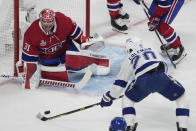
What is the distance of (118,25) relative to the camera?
5344 millimetres

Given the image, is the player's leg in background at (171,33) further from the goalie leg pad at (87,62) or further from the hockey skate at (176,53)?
the goalie leg pad at (87,62)

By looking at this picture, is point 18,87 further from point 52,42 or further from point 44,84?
point 52,42

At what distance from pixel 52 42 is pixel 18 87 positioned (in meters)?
0.50

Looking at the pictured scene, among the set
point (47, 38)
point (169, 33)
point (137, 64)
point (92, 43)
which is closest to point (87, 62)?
point (92, 43)

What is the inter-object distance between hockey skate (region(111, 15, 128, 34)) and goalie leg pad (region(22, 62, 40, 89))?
1.55m

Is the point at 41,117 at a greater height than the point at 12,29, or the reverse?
the point at 12,29

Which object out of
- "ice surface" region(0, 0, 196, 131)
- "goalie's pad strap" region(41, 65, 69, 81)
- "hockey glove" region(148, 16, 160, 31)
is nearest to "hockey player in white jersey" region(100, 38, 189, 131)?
"ice surface" region(0, 0, 196, 131)

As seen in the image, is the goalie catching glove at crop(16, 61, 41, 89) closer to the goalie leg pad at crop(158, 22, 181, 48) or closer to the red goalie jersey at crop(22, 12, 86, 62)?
the red goalie jersey at crop(22, 12, 86, 62)

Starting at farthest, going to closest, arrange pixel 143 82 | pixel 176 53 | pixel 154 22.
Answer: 1. pixel 176 53
2. pixel 154 22
3. pixel 143 82

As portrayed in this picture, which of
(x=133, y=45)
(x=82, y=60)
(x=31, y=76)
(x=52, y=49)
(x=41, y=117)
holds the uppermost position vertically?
(x=133, y=45)

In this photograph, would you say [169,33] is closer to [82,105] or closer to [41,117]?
[82,105]

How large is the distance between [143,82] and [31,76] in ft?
4.18

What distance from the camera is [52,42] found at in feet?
13.1

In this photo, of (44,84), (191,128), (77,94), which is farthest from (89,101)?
(191,128)
